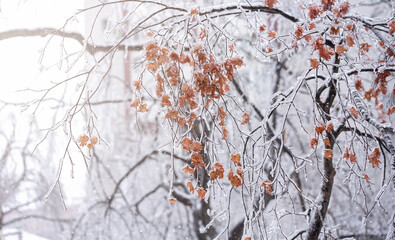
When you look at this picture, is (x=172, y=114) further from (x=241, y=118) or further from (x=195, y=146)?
(x=241, y=118)

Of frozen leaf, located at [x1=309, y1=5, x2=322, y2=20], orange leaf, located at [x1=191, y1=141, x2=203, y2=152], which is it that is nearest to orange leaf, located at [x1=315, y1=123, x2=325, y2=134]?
frozen leaf, located at [x1=309, y1=5, x2=322, y2=20]

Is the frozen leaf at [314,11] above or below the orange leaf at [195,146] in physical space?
above

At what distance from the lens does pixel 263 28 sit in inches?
95.1

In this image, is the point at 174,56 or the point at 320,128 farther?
the point at 320,128

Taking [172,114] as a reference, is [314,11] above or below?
above

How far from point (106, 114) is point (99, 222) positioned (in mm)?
1459

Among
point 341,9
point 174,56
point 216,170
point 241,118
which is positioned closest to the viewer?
point 174,56

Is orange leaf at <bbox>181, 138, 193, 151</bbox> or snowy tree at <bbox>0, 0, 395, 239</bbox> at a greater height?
snowy tree at <bbox>0, 0, 395, 239</bbox>

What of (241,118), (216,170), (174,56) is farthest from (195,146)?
(241,118)

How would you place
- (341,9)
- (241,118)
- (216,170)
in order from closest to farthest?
(216,170), (341,9), (241,118)

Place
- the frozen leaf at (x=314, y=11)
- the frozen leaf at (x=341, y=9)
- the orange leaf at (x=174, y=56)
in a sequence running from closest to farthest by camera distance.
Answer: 1. the orange leaf at (x=174, y=56)
2. the frozen leaf at (x=341, y=9)
3. the frozen leaf at (x=314, y=11)

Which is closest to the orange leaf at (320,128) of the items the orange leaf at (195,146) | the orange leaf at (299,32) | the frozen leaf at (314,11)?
the orange leaf at (299,32)

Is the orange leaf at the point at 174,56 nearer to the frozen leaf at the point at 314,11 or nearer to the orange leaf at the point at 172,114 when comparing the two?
the orange leaf at the point at 172,114

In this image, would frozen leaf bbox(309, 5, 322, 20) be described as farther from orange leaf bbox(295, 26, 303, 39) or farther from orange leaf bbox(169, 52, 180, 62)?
orange leaf bbox(169, 52, 180, 62)
